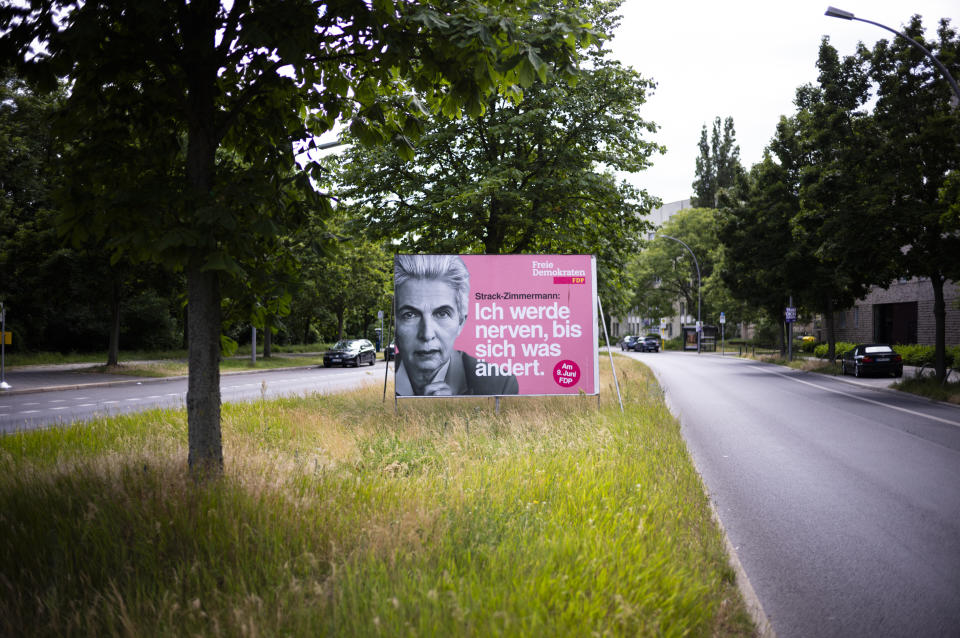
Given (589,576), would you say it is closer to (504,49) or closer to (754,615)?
(754,615)

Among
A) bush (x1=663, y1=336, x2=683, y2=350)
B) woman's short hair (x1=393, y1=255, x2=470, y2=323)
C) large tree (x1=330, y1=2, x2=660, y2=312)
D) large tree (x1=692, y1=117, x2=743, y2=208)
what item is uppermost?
large tree (x1=692, y1=117, x2=743, y2=208)

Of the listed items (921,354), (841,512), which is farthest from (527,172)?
(921,354)

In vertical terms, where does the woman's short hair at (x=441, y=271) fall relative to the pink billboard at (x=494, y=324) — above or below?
above

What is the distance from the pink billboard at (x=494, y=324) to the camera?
10641 mm

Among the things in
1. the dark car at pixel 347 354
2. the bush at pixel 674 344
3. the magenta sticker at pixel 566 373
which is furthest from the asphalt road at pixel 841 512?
the bush at pixel 674 344

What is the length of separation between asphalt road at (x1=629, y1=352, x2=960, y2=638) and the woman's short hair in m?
4.35

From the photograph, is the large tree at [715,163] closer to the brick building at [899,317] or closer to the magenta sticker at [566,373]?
the brick building at [899,317]

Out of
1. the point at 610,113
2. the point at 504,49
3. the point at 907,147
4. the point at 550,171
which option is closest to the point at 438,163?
the point at 550,171

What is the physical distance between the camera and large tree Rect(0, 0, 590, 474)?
13.0ft

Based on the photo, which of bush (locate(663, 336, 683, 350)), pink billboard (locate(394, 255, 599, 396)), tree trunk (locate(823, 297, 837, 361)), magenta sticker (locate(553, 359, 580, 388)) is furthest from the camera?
bush (locate(663, 336, 683, 350))

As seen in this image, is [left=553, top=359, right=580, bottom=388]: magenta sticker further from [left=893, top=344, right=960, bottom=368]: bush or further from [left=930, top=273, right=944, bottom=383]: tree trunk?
[left=893, top=344, right=960, bottom=368]: bush

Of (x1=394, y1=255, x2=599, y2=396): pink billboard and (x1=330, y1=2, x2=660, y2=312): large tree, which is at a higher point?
(x1=330, y1=2, x2=660, y2=312): large tree

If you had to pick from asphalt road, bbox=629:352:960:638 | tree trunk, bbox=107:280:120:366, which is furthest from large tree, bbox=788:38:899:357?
tree trunk, bbox=107:280:120:366

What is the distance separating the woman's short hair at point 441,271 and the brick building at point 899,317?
30.0 m
